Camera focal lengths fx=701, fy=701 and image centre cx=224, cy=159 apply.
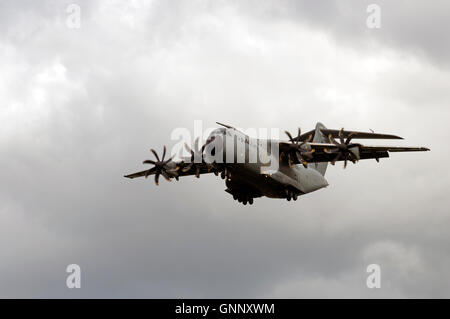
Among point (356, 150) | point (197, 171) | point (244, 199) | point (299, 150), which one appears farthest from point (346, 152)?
point (197, 171)

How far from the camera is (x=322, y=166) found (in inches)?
2058

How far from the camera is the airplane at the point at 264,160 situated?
4206 cm

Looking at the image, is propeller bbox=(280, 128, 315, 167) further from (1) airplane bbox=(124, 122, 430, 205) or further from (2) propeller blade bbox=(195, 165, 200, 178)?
(2) propeller blade bbox=(195, 165, 200, 178)

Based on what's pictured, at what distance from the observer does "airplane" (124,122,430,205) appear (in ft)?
138

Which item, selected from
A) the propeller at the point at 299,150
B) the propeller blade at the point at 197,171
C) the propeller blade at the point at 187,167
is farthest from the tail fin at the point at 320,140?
the propeller blade at the point at 187,167

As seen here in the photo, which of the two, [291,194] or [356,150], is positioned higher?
[356,150]

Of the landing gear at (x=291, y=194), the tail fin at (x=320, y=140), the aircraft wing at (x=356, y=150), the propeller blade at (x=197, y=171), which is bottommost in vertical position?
the landing gear at (x=291, y=194)

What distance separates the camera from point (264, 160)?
43.9 meters

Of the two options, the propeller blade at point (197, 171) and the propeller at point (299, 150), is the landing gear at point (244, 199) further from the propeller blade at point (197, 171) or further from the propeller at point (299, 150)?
the propeller at point (299, 150)

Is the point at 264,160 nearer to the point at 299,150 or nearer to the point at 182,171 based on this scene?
the point at 299,150

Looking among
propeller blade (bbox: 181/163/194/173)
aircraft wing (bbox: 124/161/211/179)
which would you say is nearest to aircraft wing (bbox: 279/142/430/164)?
aircraft wing (bbox: 124/161/211/179)
